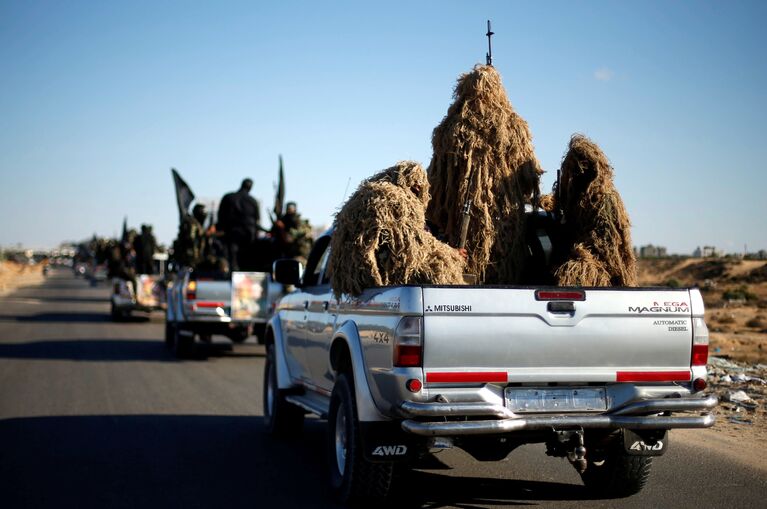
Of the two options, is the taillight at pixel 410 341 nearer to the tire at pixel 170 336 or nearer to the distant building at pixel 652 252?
the tire at pixel 170 336

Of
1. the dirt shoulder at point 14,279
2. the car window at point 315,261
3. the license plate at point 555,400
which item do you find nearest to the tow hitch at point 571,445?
the license plate at point 555,400

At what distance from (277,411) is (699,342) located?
4495 millimetres

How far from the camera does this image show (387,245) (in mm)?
6324

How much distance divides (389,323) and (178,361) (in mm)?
12266

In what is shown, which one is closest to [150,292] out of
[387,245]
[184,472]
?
[184,472]

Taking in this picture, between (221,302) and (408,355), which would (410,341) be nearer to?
(408,355)

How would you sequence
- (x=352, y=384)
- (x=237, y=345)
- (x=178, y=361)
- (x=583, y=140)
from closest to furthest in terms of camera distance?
(x=352, y=384) < (x=583, y=140) < (x=178, y=361) < (x=237, y=345)

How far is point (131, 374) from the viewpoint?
14883 millimetres

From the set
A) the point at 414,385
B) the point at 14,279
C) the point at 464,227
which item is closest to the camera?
the point at 414,385

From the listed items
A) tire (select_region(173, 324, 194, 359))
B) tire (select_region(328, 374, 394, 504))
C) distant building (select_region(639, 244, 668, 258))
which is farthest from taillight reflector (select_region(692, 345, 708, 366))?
distant building (select_region(639, 244, 668, 258))

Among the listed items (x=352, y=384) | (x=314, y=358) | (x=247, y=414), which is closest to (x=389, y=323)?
(x=352, y=384)

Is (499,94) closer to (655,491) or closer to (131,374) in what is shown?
(655,491)

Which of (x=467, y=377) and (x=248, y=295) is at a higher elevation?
(x=248, y=295)

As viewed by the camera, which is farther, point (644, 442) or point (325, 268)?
point (325, 268)
